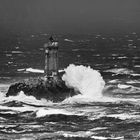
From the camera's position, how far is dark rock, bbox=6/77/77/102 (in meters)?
90.3

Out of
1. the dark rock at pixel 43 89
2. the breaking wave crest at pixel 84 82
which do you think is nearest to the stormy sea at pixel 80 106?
the breaking wave crest at pixel 84 82

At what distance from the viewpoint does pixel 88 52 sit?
165 meters

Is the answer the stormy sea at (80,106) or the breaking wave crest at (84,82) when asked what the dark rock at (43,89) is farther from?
the breaking wave crest at (84,82)

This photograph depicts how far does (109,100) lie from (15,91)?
11.3 m

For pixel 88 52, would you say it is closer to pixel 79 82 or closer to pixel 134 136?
pixel 79 82

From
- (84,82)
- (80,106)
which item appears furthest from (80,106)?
(84,82)

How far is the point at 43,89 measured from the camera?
90.6 metres

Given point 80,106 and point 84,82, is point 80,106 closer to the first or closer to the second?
point 80,106

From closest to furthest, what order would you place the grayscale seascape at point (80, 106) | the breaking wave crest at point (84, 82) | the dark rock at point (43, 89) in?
the grayscale seascape at point (80, 106) < the dark rock at point (43, 89) < the breaking wave crest at point (84, 82)

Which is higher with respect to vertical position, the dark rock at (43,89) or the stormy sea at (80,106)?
the dark rock at (43,89)

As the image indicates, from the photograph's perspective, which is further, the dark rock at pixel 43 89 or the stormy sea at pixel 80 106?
the dark rock at pixel 43 89

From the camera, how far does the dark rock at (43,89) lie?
296 feet

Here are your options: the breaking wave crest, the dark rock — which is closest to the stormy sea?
the breaking wave crest

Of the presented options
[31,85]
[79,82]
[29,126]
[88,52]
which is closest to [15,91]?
[31,85]
